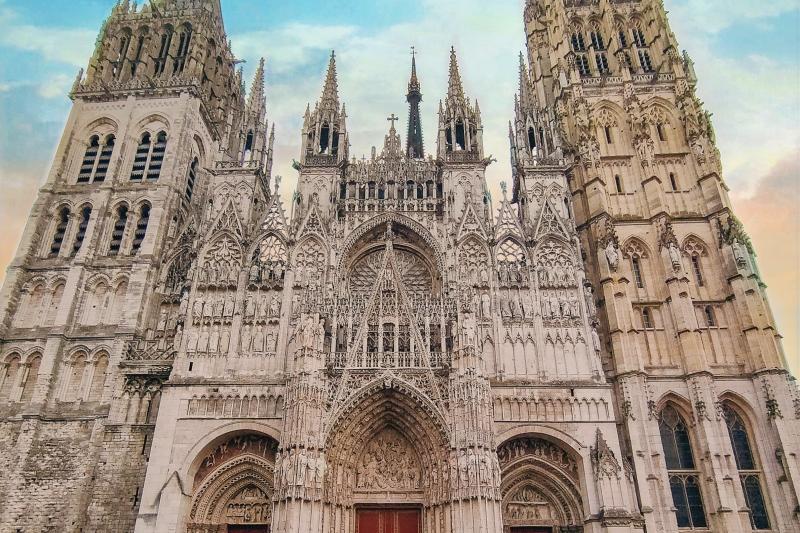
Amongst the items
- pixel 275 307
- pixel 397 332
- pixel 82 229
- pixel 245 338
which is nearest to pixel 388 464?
pixel 397 332

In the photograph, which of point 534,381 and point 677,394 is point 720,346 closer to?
point 677,394

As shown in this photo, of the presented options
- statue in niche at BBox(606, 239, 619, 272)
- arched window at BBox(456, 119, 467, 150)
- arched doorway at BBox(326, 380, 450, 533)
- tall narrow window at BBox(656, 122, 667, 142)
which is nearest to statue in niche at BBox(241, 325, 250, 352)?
arched doorway at BBox(326, 380, 450, 533)

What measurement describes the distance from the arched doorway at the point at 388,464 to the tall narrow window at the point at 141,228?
15.0 metres

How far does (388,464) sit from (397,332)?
16.8 ft

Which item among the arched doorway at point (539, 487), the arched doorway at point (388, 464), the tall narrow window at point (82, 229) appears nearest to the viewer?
the arched doorway at point (388, 464)

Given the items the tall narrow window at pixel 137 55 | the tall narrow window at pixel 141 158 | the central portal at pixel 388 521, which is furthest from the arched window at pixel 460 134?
the tall narrow window at pixel 137 55

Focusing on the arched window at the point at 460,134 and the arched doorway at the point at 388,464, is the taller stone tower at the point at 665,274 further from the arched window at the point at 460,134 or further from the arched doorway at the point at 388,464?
the arched doorway at the point at 388,464

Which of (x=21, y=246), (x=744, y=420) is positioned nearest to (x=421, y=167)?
(x=744, y=420)

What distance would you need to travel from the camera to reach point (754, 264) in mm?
26469

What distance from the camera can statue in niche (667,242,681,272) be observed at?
25.9 meters

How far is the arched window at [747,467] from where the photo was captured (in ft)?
73.2

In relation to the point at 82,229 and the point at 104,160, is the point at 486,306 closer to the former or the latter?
the point at 82,229

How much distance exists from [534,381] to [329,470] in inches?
338

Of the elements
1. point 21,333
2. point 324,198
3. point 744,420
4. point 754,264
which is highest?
point 324,198
